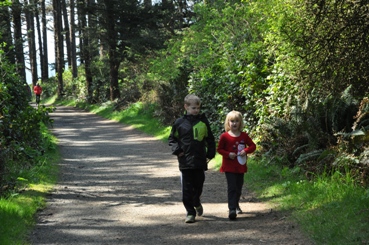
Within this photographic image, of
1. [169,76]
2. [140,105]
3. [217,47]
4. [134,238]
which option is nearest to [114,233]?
[134,238]

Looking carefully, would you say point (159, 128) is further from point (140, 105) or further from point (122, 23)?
point (122, 23)

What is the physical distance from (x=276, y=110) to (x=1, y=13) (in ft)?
48.4

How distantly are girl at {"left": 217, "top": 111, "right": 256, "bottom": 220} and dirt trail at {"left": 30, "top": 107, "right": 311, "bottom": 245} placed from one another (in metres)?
0.35

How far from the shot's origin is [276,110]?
1090cm

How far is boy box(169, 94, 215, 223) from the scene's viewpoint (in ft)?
22.0

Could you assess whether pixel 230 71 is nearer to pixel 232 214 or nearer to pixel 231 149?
pixel 231 149

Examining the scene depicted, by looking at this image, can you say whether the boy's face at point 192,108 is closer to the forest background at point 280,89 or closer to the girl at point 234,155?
the girl at point 234,155

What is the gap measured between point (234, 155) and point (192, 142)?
611 mm

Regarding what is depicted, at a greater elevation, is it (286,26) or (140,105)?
(286,26)

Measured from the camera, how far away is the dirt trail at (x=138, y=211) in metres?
6.15

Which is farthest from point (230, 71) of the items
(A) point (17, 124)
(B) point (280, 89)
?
(A) point (17, 124)

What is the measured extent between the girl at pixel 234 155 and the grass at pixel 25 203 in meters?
2.78

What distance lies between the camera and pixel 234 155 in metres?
A: 6.77

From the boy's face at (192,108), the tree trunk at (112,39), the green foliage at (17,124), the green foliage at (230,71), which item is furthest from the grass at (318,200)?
the tree trunk at (112,39)
